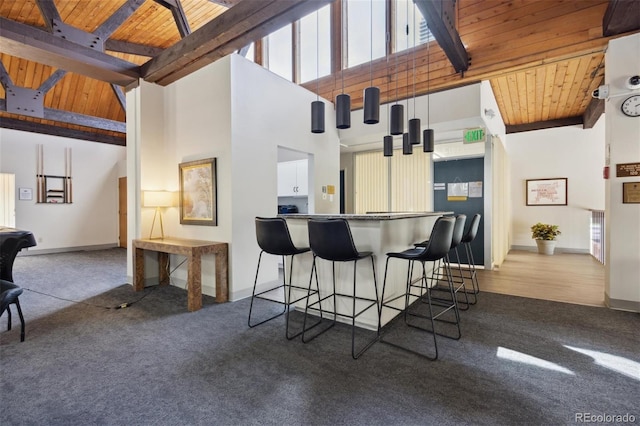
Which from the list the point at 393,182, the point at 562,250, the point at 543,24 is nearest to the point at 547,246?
the point at 562,250

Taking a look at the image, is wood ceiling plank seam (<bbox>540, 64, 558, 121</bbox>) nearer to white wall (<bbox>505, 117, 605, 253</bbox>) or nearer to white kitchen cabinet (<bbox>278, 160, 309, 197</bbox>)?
white wall (<bbox>505, 117, 605, 253</bbox>)

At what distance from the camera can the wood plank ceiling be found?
328cm

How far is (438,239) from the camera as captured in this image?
230 centimetres

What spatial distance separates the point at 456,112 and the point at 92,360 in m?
4.92

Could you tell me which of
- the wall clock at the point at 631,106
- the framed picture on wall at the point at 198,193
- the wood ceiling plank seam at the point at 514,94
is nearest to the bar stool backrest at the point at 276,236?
the framed picture on wall at the point at 198,193

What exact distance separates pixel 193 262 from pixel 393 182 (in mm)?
4060

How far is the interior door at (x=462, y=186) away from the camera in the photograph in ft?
17.9

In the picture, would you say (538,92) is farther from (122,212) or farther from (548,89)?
(122,212)

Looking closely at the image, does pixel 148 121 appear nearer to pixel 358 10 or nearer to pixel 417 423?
pixel 358 10

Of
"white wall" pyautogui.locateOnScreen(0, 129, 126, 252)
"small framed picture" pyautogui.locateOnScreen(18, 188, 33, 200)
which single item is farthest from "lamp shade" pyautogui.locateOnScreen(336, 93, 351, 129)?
"small framed picture" pyautogui.locateOnScreen(18, 188, 33, 200)

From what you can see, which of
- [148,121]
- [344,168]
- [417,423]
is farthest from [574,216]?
[148,121]

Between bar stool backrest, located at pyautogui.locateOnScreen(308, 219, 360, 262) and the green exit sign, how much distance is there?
3575 mm

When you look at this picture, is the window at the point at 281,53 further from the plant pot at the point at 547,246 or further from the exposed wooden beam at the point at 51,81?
the plant pot at the point at 547,246

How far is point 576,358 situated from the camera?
2172 millimetres
